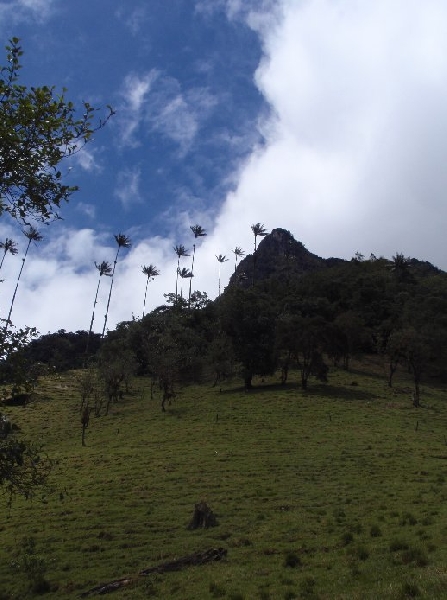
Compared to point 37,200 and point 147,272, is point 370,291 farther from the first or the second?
point 37,200

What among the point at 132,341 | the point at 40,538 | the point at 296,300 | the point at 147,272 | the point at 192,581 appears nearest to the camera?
the point at 192,581

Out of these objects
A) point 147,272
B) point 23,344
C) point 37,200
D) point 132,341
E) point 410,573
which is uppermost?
point 147,272

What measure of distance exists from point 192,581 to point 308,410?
39.3 meters

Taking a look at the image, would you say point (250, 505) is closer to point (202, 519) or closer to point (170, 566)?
point (202, 519)

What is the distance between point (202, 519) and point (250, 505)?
379 centimetres

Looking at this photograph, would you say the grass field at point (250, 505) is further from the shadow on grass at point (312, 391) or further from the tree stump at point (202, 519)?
the shadow on grass at point (312, 391)

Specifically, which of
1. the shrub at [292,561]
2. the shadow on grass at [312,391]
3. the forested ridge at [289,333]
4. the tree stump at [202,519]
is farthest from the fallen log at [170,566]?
the shadow on grass at [312,391]

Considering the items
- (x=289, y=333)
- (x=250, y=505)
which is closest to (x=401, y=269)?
(x=289, y=333)

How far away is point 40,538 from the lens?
973 inches

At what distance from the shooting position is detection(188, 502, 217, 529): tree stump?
24250mm

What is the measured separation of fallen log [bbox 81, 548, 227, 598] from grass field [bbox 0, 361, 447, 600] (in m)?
0.41

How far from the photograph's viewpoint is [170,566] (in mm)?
19109

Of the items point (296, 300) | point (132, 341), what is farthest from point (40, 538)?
point (296, 300)

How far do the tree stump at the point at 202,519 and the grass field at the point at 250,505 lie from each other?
0.59 metres
